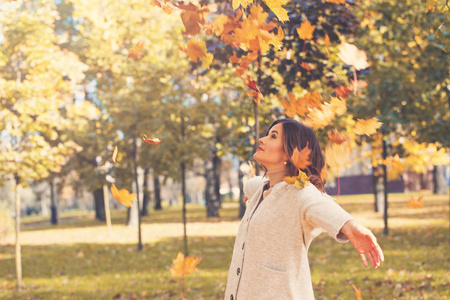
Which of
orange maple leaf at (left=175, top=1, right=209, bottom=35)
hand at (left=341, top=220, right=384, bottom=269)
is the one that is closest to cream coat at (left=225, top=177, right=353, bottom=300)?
hand at (left=341, top=220, right=384, bottom=269)

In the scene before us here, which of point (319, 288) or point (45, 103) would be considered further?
point (45, 103)

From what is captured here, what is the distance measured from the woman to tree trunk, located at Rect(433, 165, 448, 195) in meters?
32.8

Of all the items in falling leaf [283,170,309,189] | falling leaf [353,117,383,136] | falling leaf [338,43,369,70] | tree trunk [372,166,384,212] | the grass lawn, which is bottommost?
the grass lawn

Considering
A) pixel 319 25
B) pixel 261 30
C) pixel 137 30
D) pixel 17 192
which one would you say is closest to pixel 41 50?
pixel 17 192

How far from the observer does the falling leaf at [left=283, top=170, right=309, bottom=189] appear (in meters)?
2.47

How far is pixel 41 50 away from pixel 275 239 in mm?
7931

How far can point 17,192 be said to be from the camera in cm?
916

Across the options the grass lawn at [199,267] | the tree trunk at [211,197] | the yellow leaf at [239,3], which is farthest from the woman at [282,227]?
the tree trunk at [211,197]

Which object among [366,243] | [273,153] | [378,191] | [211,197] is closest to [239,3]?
[273,153]

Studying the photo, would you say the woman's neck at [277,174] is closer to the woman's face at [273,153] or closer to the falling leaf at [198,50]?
the woman's face at [273,153]

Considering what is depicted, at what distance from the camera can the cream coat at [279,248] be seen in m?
2.42

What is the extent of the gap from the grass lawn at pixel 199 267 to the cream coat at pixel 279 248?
4518mm

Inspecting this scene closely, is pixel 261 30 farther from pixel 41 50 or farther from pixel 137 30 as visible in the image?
pixel 137 30

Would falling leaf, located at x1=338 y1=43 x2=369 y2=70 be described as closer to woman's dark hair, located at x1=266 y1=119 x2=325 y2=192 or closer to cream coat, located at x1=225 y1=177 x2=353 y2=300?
woman's dark hair, located at x1=266 y1=119 x2=325 y2=192
